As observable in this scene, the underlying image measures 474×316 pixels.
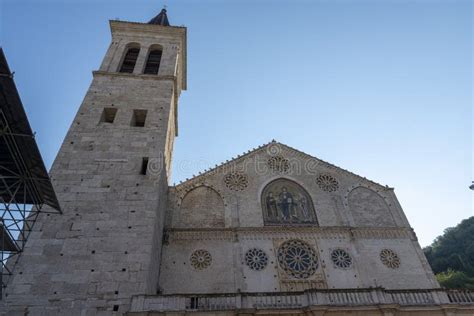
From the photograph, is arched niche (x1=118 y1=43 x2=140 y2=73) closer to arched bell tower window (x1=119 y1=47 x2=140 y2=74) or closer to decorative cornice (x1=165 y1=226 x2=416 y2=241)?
arched bell tower window (x1=119 y1=47 x2=140 y2=74)

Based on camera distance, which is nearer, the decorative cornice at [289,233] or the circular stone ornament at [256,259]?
the circular stone ornament at [256,259]

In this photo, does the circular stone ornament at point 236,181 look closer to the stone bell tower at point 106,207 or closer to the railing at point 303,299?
the stone bell tower at point 106,207

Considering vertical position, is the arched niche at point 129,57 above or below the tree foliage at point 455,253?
above

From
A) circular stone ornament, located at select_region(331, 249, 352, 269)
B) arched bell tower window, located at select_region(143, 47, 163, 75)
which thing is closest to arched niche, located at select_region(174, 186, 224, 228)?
circular stone ornament, located at select_region(331, 249, 352, 269)

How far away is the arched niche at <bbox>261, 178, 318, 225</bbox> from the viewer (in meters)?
16.3

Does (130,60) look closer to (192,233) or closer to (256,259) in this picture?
(192,233)

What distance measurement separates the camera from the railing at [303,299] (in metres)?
10.3

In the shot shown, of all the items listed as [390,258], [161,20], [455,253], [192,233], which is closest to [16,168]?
[192,233]

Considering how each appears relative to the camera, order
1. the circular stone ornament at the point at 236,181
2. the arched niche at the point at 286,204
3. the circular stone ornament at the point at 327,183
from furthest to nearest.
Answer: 1. the circular stone ornament at the point at 327,183
2. the circular stone ornament at the point at 236,181
3. the arched niche at the point at 286,204

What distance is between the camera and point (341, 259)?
15.0 metres

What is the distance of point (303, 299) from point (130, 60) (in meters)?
17.5

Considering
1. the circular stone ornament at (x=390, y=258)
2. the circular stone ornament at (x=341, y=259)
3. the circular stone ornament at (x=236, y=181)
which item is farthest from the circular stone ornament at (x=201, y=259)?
the circular stone ornament at (x=390, y=258)

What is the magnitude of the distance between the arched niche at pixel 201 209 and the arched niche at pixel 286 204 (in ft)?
7.80

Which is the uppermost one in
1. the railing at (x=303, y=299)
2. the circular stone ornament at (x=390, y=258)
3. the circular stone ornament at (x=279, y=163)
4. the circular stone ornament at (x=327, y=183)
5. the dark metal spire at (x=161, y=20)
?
the dark metal spire at (x=161, y=20)
